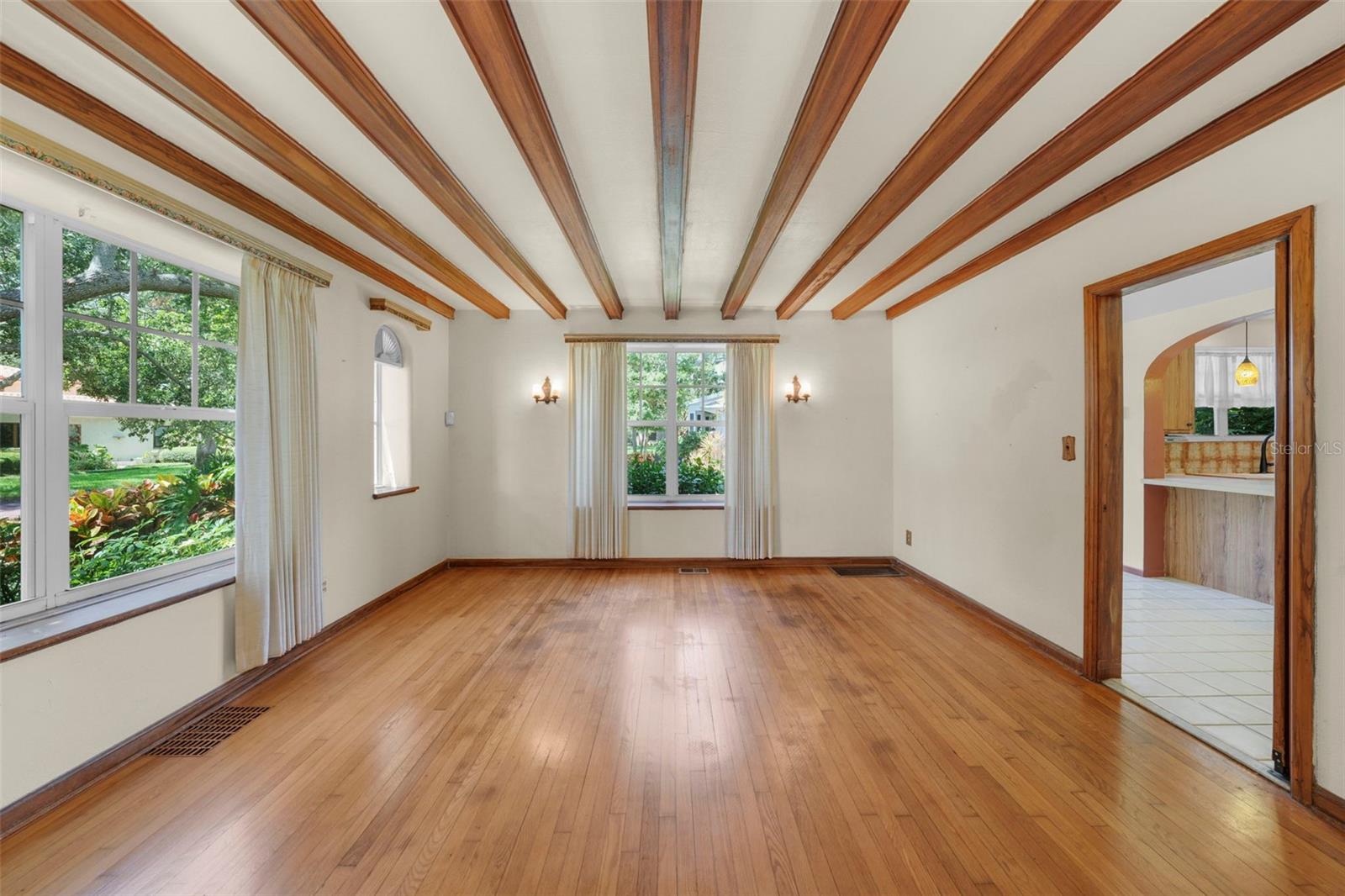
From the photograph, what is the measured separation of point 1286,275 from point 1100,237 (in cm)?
92

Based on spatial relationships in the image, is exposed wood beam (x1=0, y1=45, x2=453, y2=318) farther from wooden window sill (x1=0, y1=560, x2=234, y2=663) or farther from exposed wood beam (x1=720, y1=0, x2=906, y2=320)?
exposed wood beam (x1=720, y1=0, x2=906, y2=320)

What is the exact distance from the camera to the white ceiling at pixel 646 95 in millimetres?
1579

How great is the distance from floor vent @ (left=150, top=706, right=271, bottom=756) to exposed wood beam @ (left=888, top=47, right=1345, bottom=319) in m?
4.87

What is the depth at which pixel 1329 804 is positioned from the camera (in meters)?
1.78

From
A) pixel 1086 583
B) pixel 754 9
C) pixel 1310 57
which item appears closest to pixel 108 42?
pixel 754 9

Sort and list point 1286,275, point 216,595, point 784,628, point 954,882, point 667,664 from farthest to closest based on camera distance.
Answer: point 784,628
point 667,664
point 216,595
point 1286,275
point 954,882

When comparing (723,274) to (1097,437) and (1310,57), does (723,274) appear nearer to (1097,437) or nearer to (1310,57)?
(1097,437)

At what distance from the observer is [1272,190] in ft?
6.43

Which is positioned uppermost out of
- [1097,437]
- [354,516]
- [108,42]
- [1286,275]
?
[108,42]

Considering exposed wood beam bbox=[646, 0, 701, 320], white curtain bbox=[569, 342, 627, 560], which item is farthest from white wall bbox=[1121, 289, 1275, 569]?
white curtain bbox=[569, 342, 627, 560]

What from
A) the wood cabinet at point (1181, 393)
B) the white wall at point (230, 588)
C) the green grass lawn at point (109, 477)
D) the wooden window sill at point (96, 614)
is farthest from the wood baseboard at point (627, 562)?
the wood cabinet at point (1181, 393)

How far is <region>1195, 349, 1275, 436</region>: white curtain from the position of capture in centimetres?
620

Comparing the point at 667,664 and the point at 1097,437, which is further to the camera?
the point at 667,664

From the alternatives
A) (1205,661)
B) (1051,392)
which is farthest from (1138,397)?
(1205,661)
